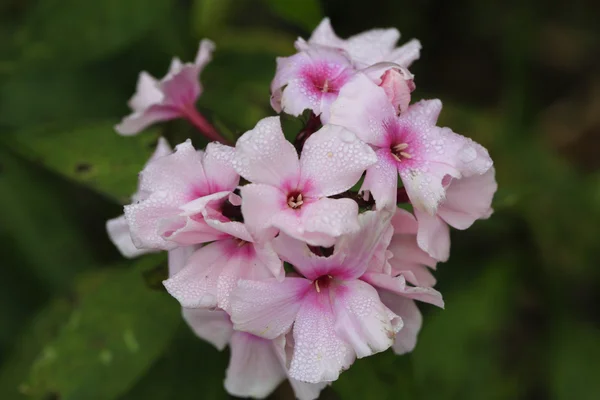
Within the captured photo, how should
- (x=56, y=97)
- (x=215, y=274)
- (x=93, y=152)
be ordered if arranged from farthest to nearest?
(x=56, y=97)
(x=93, y=152)
(x=215, y=274)

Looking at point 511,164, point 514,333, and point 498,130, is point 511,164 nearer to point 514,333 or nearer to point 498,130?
point 498,130

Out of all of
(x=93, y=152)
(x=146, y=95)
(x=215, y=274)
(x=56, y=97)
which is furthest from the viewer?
(x=56, y=97)

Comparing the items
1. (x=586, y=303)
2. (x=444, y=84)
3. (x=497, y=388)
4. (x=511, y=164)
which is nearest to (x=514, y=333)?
(x=586, y=303)

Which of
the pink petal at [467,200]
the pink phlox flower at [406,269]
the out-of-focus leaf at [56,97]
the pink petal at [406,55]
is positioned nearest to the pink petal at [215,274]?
the pink phlox flower at [406,269]

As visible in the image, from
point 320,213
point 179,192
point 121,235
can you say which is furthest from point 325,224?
point 121,235

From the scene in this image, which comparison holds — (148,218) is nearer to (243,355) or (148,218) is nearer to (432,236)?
(243,355)

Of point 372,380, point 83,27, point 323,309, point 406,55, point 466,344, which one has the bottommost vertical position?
point 466,344

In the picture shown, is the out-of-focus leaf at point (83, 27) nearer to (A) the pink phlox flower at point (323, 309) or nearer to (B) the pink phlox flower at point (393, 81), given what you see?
(B) the pink phlox flower at point (393, 81)
